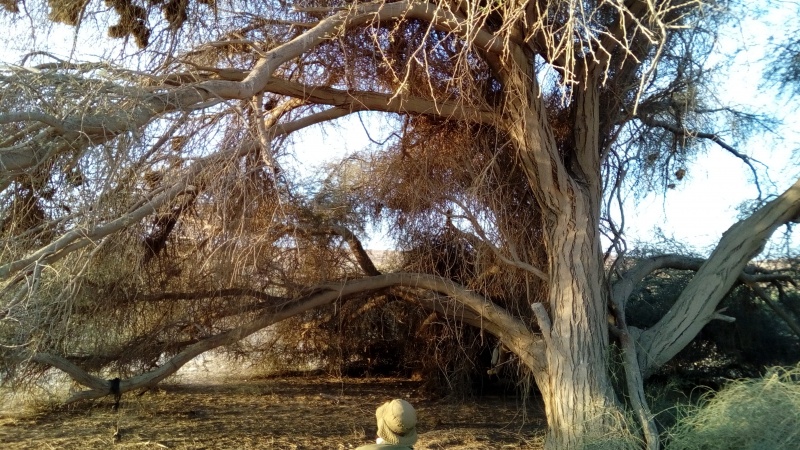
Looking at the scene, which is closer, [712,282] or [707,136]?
[712,282]

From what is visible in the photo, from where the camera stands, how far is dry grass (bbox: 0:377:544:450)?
8.91 meters

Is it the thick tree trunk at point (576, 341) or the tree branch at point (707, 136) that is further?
the tree branch at point (707, 136)

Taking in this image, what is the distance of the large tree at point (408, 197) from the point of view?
7.41 metres

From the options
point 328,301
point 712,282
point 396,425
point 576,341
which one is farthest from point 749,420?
point 328,301

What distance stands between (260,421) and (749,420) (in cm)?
634

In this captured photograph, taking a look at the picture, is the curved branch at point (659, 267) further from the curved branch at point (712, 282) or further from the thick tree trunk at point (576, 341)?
the thick tree trunk at point (576, 341)

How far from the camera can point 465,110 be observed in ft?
29.3

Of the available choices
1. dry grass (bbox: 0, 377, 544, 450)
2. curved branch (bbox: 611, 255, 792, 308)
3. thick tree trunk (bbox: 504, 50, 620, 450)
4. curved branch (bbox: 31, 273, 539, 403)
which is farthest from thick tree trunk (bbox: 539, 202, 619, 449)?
dry grass (bbox: 0, 377, 544, 450)

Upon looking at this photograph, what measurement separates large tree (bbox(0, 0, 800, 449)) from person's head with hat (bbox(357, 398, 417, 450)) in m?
3.37

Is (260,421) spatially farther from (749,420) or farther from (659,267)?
(749,420)

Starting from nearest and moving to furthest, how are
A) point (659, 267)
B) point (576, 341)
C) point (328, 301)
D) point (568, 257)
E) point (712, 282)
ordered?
point (576, 341) < point (568, 257) < point (712, 282) < point (328, 301) < point (659, 267)

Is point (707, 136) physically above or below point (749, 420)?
above

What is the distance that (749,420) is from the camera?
6.33 m

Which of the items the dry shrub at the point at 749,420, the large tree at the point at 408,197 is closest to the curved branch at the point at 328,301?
the large tree at the point at 408,197
